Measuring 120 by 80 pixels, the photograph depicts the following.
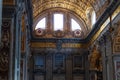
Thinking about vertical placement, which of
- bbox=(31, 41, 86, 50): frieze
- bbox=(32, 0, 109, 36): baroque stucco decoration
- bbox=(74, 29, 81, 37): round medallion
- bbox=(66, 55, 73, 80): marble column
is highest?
bbox=(32, 0, 109, 36): baroque stucco decoration

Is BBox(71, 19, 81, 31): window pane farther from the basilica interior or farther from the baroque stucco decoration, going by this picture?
the baroque stucco decoration

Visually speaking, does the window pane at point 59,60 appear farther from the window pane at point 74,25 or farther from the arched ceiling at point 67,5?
the arched ceiling at point 67,5

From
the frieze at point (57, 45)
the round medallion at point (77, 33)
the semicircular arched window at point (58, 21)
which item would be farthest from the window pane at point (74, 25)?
the frieze at point (57, 45)

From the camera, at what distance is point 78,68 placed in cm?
2597

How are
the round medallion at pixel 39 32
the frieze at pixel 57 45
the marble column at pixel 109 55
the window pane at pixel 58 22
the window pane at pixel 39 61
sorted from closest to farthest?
the marble column at pixel 109 55, the window pane at pixel 39 61, the frieze at pixel 57 45, the round medallion at pixel 39 32, the window pane at pixel 58 22

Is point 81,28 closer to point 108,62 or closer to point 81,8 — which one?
point 81,8

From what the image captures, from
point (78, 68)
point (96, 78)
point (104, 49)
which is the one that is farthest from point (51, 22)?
point (104, 49)

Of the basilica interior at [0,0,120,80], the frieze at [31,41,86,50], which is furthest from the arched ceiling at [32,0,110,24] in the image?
the frieze at [31,41,86,50]

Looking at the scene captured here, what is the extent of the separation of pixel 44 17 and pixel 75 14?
282cm

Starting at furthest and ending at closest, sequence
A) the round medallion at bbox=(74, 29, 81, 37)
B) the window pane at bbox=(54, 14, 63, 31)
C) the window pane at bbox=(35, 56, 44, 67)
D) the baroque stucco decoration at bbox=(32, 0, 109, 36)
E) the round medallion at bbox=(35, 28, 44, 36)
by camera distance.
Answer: the window pane at bbox=(54, 14, 63, 31), the round medallion at bbox=(74, 29, 81, 37), the round medallion at bbox=(35, 28, 44, 36), the window pane at bbox=(35, 56, 44, 67), the baroque stucco decoration at bbox=(32, 0, 109, 36)

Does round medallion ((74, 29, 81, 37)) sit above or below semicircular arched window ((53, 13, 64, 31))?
below

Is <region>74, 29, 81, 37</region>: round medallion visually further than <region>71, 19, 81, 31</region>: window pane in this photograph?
No

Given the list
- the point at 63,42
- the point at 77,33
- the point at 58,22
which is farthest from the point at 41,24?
the point at 77,33

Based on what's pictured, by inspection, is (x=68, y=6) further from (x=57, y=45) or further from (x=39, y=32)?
(x=57, y=45)
